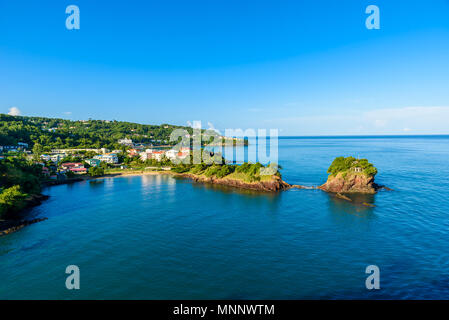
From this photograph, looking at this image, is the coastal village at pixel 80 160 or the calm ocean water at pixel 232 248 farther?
the coastal village at pixel 80 160

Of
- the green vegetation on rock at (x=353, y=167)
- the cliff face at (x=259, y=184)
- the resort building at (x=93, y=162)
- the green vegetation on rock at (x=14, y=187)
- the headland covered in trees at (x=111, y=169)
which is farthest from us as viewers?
the resort building at (x=93, y=162)

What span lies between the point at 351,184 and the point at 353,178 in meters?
1.12

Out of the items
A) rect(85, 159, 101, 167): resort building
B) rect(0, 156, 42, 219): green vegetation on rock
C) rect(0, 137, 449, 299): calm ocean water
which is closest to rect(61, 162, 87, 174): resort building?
rect(85, 159, 101, 167): resort building

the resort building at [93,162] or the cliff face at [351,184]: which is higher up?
the resort building at [93,162]

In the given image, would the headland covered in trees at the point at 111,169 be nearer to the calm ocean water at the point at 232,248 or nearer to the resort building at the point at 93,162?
the resort building at the point at 93,162

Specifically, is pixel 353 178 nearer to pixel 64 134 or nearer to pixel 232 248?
pixel 232 248

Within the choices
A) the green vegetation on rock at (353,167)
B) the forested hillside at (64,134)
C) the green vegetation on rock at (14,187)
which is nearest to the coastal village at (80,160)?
the forested hillside at (64,134)

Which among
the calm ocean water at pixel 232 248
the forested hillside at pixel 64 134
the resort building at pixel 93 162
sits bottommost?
the calm ocean water at pixel 232 248

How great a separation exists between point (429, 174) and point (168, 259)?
2404 inches

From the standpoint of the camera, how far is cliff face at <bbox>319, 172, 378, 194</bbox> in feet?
127

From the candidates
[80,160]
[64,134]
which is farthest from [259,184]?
[64,134]

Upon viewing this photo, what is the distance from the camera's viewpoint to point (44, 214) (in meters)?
30.0

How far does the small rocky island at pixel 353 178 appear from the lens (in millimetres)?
38594
